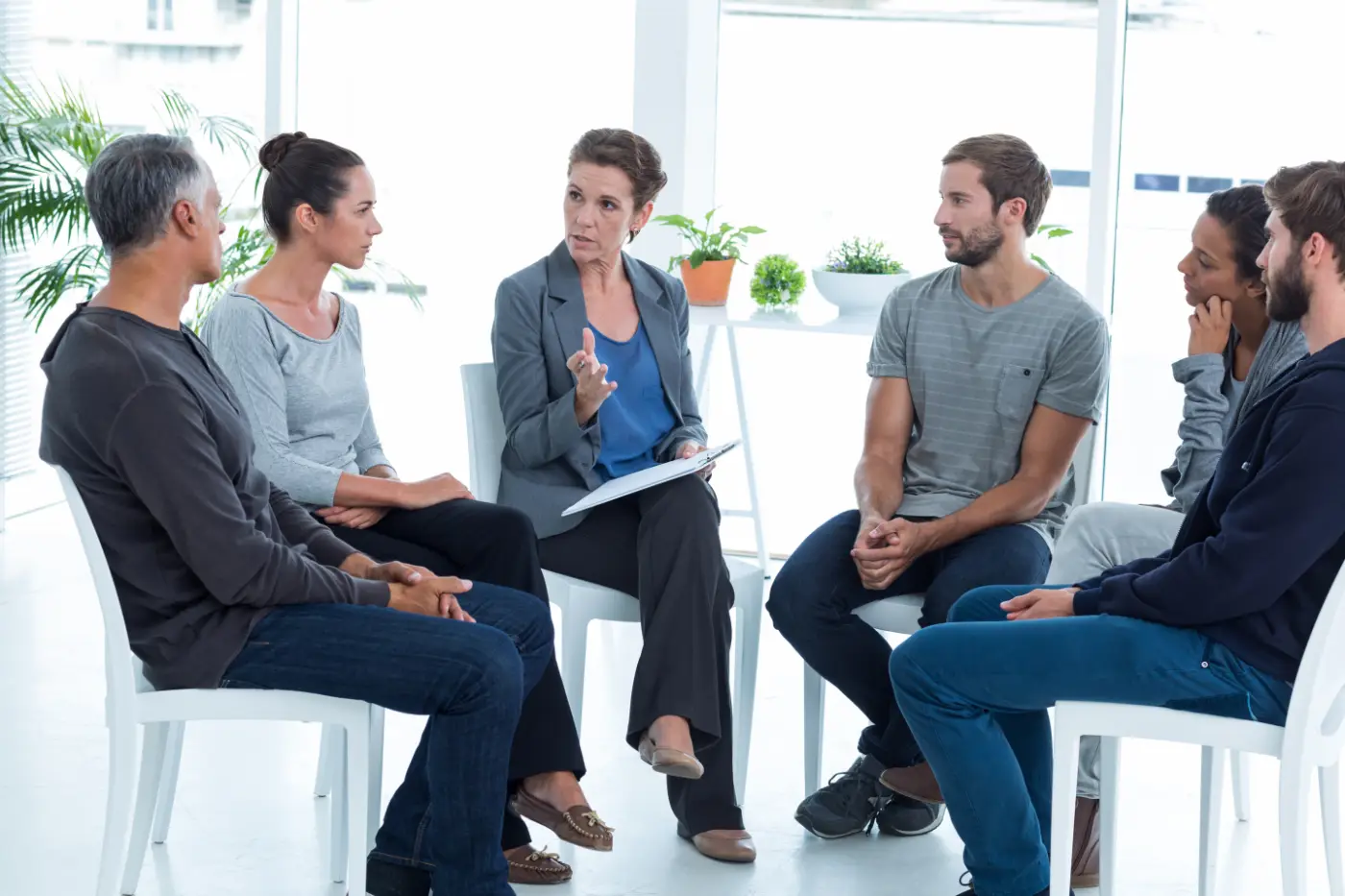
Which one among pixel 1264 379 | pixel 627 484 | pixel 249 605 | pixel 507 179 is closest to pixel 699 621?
pixel 627 484

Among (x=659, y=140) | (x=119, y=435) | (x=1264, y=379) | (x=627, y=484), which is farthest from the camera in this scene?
(x=659, y=140)

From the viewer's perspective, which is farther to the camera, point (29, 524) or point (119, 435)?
point (29, 524)

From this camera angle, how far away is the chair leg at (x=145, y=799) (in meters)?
2.19

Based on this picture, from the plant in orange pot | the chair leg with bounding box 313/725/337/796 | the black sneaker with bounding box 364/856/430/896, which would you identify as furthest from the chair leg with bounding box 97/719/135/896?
the plant in orange pot

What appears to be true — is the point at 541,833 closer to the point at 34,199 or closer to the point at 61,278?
the point at 61,278

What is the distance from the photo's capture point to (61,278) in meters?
4.21

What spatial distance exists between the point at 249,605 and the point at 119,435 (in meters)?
0.30

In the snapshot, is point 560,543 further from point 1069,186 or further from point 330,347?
point 1069,186

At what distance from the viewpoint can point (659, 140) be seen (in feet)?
14.4

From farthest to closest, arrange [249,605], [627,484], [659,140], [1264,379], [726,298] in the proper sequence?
[659,140], [726,298], [627,484], [1264,379], [249,605]

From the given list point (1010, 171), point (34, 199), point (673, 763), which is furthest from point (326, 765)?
point (34, 199)

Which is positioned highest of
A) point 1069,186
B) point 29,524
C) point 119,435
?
point 1069,186

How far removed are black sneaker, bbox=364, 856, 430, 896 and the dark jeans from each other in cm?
75

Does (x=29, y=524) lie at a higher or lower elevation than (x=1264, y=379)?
lower
